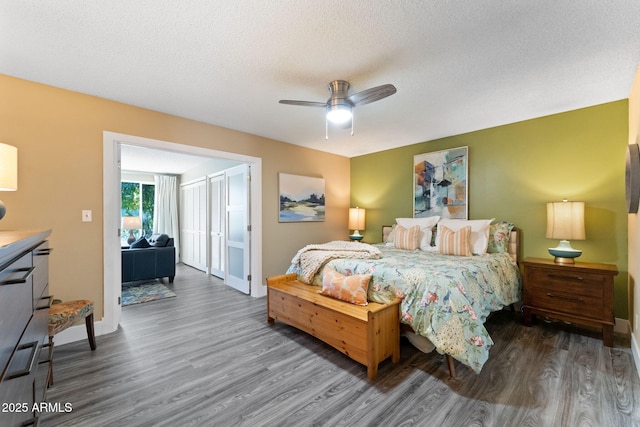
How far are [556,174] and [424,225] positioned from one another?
1.61m

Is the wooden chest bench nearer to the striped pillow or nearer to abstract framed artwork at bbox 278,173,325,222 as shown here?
the striped pillow

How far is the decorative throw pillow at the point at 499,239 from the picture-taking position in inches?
132

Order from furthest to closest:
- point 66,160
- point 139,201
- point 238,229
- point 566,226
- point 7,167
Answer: point 139,201, point 238,229, point 566,226, point 66,160, point 7,167

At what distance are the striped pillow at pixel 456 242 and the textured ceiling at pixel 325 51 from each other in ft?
4.68

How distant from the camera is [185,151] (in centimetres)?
337

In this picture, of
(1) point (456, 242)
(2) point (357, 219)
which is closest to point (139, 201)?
(2) point (357, 219)

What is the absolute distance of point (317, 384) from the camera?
199 centimetres

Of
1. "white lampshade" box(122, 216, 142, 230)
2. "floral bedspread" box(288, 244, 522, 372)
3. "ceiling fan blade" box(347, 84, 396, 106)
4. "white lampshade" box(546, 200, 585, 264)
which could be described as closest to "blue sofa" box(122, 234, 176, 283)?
"white lampshade" box(122, 216, 142, 230)

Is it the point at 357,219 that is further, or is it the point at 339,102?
the point at 357,219

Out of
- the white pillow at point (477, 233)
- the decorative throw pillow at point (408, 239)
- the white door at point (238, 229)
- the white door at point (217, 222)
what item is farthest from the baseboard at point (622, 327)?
the white door at point (217, 222)

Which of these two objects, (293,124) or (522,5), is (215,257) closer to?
(293,124)

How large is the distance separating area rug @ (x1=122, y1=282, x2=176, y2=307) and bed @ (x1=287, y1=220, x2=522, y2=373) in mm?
2381

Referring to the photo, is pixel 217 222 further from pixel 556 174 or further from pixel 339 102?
pixel 556 174

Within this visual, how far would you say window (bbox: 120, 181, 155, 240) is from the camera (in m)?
7.21
